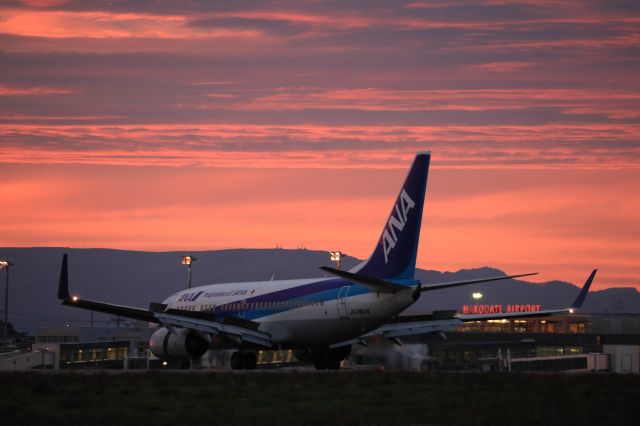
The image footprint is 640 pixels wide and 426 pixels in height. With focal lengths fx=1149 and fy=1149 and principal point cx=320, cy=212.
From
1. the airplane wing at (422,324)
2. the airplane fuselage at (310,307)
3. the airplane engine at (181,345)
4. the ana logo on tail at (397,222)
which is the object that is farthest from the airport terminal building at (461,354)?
the ana logo on tail at (397,222)

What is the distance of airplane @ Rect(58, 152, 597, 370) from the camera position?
46156 mm

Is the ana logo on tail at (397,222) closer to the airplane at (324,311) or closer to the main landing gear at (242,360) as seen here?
the airplane at (324,311)

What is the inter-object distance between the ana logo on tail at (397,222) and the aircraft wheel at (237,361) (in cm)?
922

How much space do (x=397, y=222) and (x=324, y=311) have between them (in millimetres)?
5381

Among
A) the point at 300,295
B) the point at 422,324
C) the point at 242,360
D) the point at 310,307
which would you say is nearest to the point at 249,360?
the point at 242,360

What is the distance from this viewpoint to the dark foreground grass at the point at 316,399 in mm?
28531

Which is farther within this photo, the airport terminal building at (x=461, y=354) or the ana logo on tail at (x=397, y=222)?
the airport terminal building at (x=461, y=354)

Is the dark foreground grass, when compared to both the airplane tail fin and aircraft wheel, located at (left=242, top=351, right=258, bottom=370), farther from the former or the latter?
aircraft wheel, located at (left=242, top=351, right=258, bottom=370)

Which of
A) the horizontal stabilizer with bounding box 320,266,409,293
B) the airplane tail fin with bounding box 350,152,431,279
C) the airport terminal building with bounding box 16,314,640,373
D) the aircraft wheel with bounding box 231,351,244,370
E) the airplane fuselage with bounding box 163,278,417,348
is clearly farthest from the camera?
the airport terminal building with bounding box 16,314,640,373

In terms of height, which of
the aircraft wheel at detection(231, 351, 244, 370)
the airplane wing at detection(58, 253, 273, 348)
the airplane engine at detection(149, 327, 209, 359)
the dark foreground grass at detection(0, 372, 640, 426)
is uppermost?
the airplane wing at detection(58, 253, 273, 348)

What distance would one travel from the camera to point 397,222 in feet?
153

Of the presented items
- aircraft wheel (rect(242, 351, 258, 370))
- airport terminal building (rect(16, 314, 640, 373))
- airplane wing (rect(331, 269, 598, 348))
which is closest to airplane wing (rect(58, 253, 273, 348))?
aircraft wheel (rect(242, 351, 258, 370))

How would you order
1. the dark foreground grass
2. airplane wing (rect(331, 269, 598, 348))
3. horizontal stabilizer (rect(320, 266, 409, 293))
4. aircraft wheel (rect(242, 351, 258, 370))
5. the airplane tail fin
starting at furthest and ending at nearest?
aircraft wheel (rect(242, 351, 258, 370)), airplane wing (rect(331, 269, 598, 348)), the airplane tail fin, horizontal stabilizer (rect(320, 266, 409, 293)), the dark foreground grass

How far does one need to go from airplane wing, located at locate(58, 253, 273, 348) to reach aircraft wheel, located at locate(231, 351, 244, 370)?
4.01ft
